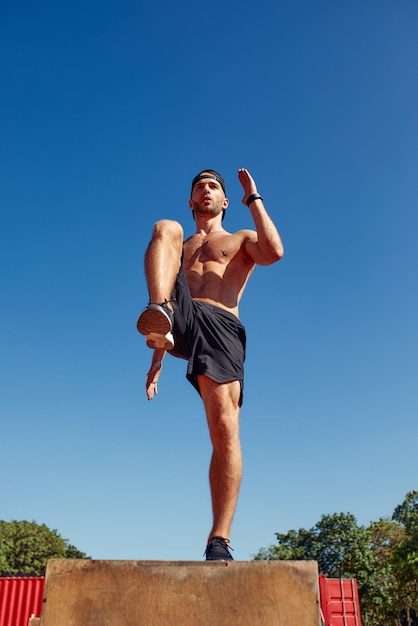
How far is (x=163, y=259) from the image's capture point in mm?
2824

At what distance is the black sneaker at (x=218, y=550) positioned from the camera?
2.69 metres

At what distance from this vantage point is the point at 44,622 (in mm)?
1771

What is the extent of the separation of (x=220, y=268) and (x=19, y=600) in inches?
576

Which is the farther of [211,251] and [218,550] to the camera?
[211,251]

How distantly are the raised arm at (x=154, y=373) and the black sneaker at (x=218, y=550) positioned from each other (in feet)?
3.67

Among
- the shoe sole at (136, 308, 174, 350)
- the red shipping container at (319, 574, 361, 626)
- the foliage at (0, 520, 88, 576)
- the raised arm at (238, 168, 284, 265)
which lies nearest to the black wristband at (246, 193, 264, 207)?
the raised arm at (238, 168, 284, 265)

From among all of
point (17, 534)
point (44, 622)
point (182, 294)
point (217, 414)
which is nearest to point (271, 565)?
point (44, 622)

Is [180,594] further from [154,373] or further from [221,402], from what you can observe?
[154,373]

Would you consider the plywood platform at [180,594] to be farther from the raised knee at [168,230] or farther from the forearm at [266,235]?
the forearm at [266,235]

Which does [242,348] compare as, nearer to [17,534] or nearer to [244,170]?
[244,170]

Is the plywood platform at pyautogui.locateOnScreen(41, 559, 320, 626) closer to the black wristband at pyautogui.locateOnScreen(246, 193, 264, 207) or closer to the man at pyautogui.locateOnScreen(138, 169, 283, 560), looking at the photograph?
Answer: the man at pyautogui.locateOnScreen(138, 169, 283, 560)

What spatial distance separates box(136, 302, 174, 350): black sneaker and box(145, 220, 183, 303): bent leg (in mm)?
90

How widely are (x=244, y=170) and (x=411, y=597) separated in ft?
154

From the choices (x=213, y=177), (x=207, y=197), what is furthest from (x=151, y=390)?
(x=213, y=177)
